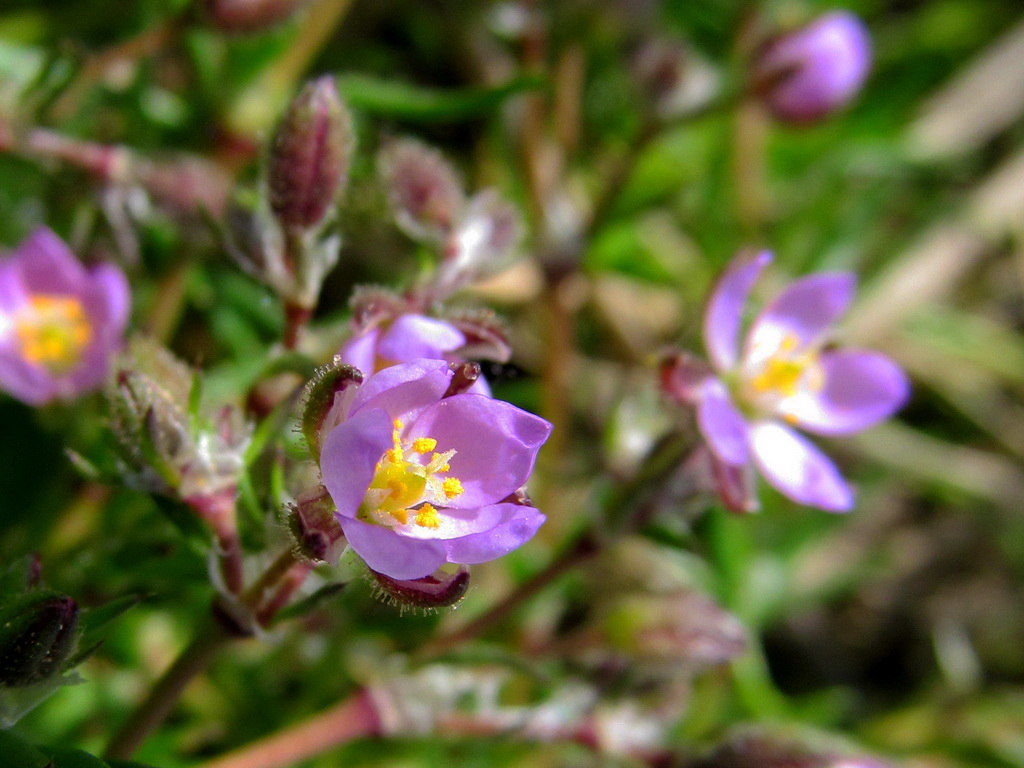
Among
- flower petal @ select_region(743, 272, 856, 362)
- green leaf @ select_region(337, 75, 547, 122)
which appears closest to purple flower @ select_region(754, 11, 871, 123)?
green leaf @ select_region(337, 75, 547, 122)

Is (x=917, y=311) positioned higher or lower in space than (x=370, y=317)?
lower

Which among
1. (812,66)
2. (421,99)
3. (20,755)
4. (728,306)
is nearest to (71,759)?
(20,755)

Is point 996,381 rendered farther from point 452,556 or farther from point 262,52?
point 452,556

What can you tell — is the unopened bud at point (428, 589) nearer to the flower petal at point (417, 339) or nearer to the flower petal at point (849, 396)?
the flower petal at point (417, 339)

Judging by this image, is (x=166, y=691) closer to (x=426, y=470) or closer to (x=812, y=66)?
(x=426, y=470)

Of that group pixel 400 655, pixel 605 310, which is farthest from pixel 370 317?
pixel 605 310
